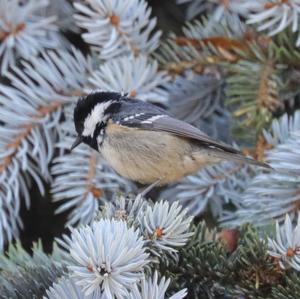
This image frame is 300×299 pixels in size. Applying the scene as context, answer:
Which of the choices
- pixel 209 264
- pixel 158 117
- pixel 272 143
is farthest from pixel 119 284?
pixel 158 117

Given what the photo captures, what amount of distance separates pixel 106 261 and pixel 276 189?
1.64 ft

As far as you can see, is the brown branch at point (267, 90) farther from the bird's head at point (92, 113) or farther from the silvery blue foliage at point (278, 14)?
the bird's head at point (92, 113)

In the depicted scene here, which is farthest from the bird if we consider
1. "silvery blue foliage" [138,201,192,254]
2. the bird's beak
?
"silvery blue foliage" [138,201,192,254]

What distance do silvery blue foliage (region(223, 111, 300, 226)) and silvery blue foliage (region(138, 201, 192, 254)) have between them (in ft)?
1.07

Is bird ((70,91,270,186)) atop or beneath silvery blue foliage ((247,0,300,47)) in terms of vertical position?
beneath

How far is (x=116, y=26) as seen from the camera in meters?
1.40

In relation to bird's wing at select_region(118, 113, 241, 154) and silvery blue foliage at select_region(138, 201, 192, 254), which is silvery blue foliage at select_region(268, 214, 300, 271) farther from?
bird's wing at select_region(118, 113, 241, 154)

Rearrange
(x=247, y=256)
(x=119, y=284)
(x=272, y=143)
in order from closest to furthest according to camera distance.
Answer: (x=119, y=284) < (x=247, y=256) < (x=272, y=143)

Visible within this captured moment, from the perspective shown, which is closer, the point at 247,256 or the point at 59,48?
the point at 247,256

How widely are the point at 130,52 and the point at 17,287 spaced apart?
0.67 metres

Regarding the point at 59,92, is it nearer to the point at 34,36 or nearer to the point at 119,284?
the point at 34,36

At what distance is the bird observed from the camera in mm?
1406

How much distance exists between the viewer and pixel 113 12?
4.52 feet

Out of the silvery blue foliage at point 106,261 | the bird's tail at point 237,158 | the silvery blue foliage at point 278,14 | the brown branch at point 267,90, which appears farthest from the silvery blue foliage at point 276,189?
the silvery blue foliage at point 106,261
